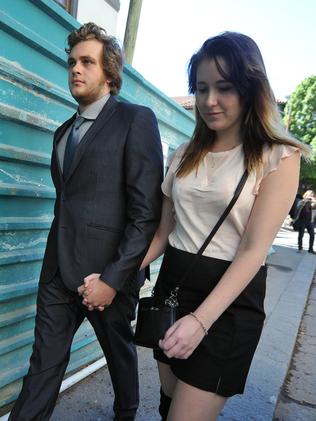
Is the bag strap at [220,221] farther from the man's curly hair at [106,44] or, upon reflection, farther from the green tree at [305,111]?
the green tree at [305,111]

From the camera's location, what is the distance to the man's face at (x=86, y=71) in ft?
5.80

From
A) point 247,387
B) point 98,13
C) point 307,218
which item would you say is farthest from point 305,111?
point 247,387

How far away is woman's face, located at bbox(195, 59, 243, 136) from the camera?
1.33m

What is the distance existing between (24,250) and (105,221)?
2.40 ft

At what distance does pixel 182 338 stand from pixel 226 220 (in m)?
0.42

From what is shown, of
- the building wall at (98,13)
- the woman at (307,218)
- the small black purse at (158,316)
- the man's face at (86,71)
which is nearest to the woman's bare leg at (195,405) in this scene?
the small black purse at (158,316)

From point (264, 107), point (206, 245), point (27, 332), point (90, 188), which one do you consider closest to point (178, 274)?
point (206, 245)

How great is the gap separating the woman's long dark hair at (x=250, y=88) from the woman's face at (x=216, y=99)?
0.02m

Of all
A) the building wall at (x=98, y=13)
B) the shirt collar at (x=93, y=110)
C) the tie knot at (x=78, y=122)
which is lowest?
the tie knot at (x=78, y=122)

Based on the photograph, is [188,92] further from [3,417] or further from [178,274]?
[3,417]

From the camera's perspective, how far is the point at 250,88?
1325 millimetres

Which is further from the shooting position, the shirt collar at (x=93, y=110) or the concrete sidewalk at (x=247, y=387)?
Answer: the concrete sidewalk at (x=247, y=387)

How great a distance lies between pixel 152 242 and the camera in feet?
5.73

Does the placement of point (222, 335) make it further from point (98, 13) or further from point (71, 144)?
point (98, 13)
